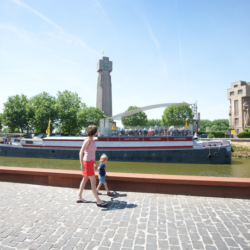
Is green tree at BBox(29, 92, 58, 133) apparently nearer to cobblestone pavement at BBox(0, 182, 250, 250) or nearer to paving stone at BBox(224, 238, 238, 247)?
cobblestone pavement at BBox(0, 182, 250, 250)

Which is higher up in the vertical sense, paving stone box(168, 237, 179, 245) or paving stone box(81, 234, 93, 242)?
paving stone box(168, 237, 179, 245)

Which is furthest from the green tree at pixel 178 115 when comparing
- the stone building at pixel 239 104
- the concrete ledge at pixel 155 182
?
the concrete ledge at pixel 155 182

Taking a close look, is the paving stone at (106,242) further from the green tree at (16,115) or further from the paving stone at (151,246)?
the green tree at (16,115)

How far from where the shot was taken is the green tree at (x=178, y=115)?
5430cm

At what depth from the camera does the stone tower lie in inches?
2849

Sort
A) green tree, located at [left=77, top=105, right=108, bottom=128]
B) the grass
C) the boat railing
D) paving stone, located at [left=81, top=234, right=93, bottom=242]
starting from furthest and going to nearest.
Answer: green tree, located at [left=77, top=105, right=108, bottom=128], the grass, the boat railing, paving stone, located at [left=81, top=234, right=93, bottom=242]

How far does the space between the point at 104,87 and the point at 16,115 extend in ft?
114

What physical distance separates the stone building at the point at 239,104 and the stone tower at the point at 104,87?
4335 cm

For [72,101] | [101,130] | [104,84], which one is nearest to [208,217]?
[101,130]

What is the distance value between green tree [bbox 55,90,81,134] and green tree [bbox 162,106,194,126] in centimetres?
2638

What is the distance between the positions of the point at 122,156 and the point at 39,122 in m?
29.0

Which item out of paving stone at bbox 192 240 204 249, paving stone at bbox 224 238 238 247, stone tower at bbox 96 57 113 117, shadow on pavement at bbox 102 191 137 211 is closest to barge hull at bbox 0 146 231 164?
shadow on pavement at bbox 102 191 137 211

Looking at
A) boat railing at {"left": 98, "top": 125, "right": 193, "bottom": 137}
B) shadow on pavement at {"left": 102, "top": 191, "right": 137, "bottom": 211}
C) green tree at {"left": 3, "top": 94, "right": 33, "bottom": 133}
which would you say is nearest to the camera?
shadow on pavement at {"left": 102, "top": 191, "right": 137, "bottom": 211}

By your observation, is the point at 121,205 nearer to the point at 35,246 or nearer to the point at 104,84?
the point at 35,246
